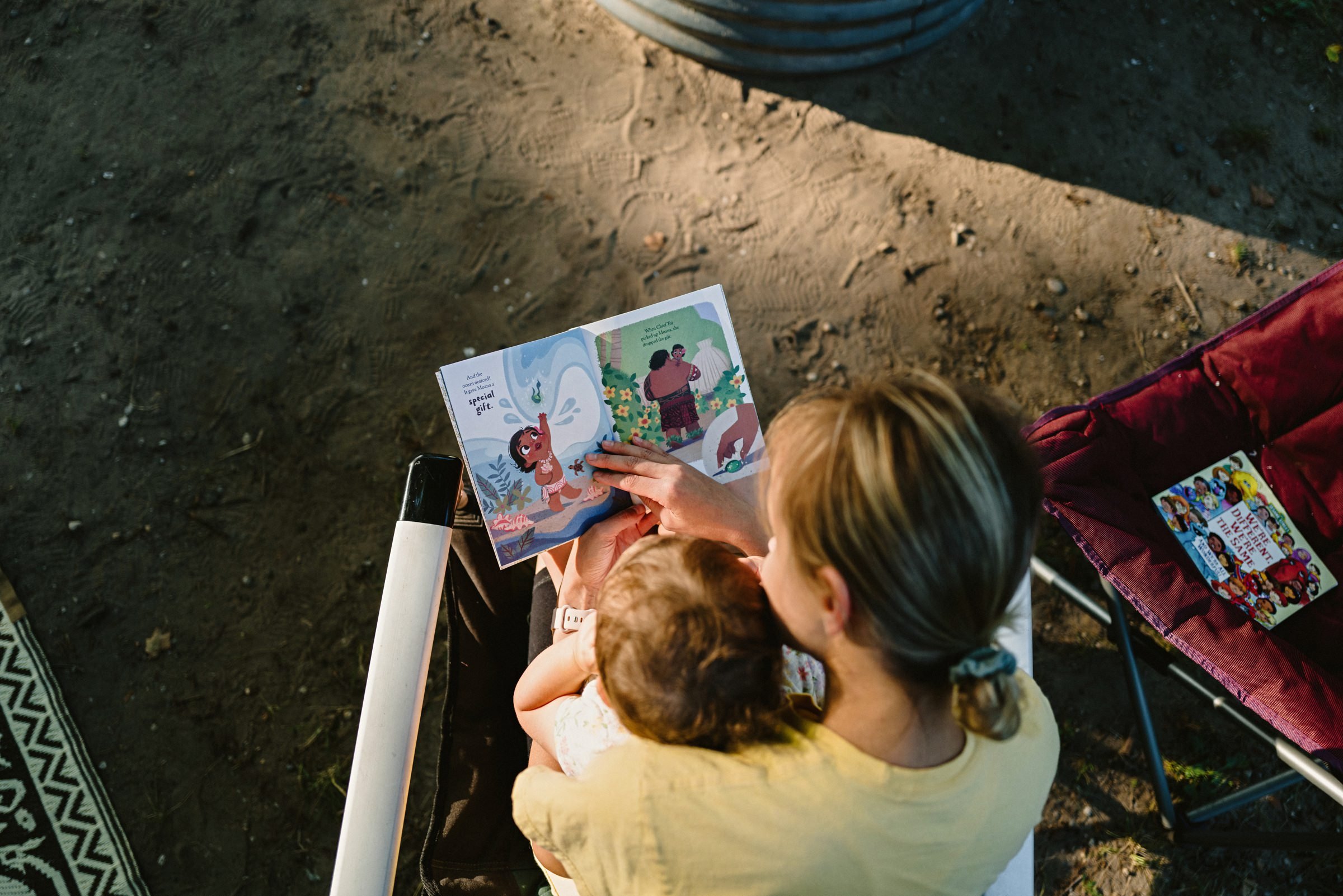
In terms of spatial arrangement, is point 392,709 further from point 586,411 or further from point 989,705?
point 989,705

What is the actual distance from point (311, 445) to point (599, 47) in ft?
5.32

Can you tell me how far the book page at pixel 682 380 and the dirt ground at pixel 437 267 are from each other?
90 centimetres

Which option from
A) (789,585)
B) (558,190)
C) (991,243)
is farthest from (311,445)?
(991,243)

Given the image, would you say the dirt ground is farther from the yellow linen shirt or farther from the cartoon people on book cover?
the yellow linen shirt

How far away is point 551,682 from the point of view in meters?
1.27

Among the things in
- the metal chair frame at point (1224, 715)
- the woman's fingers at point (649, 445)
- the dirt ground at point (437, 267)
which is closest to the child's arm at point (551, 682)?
the woman's fingers at point (649, 445)

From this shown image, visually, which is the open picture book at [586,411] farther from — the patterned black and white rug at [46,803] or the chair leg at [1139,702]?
the patterned black and white rug at [46,803]

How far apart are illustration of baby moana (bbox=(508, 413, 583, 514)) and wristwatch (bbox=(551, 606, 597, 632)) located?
0.18 meters

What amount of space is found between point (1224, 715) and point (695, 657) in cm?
144

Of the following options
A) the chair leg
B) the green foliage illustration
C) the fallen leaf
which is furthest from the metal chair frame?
the fallen leaf

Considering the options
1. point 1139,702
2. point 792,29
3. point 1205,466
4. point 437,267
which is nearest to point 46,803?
point 437,267

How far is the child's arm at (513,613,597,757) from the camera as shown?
1.20m

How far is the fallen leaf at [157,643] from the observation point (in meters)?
2.08

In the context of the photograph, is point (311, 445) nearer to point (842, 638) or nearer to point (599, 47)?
point (599, 47)
